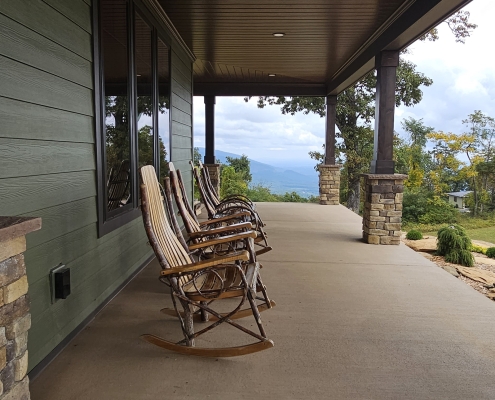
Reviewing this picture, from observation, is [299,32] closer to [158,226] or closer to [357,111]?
[158,226]

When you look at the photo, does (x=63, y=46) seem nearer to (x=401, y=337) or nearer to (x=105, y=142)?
(x=105, y=142)

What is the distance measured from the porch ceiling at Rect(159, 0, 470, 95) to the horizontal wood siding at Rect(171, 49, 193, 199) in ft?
1.08

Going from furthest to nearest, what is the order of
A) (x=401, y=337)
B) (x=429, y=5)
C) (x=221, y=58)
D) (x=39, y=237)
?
1. (x=221, y=58)
2. (x=429, y=5)
3. (x=401, y=337)
4. (x=39, y=237)

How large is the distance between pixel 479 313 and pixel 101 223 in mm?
2657

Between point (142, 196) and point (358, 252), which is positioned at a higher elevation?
point (142, 196)

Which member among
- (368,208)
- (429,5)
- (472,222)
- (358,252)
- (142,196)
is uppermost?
(429,5)

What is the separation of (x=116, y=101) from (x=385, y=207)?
3.42 meters

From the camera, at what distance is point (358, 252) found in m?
4.76

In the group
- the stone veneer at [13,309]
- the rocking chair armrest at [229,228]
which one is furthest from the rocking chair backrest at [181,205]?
the stone veneer at [13,309]

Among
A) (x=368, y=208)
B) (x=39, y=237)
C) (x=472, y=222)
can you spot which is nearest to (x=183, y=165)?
(x=368, y=208)

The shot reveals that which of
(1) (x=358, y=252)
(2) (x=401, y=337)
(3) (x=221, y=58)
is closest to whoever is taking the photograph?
(2) (x=401, y=337)

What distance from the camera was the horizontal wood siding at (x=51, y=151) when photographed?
1832 mm

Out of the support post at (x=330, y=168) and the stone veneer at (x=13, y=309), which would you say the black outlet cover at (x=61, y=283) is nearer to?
the stone veneer at (x=13, y=309)

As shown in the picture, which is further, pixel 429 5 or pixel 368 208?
pixel 368 208
